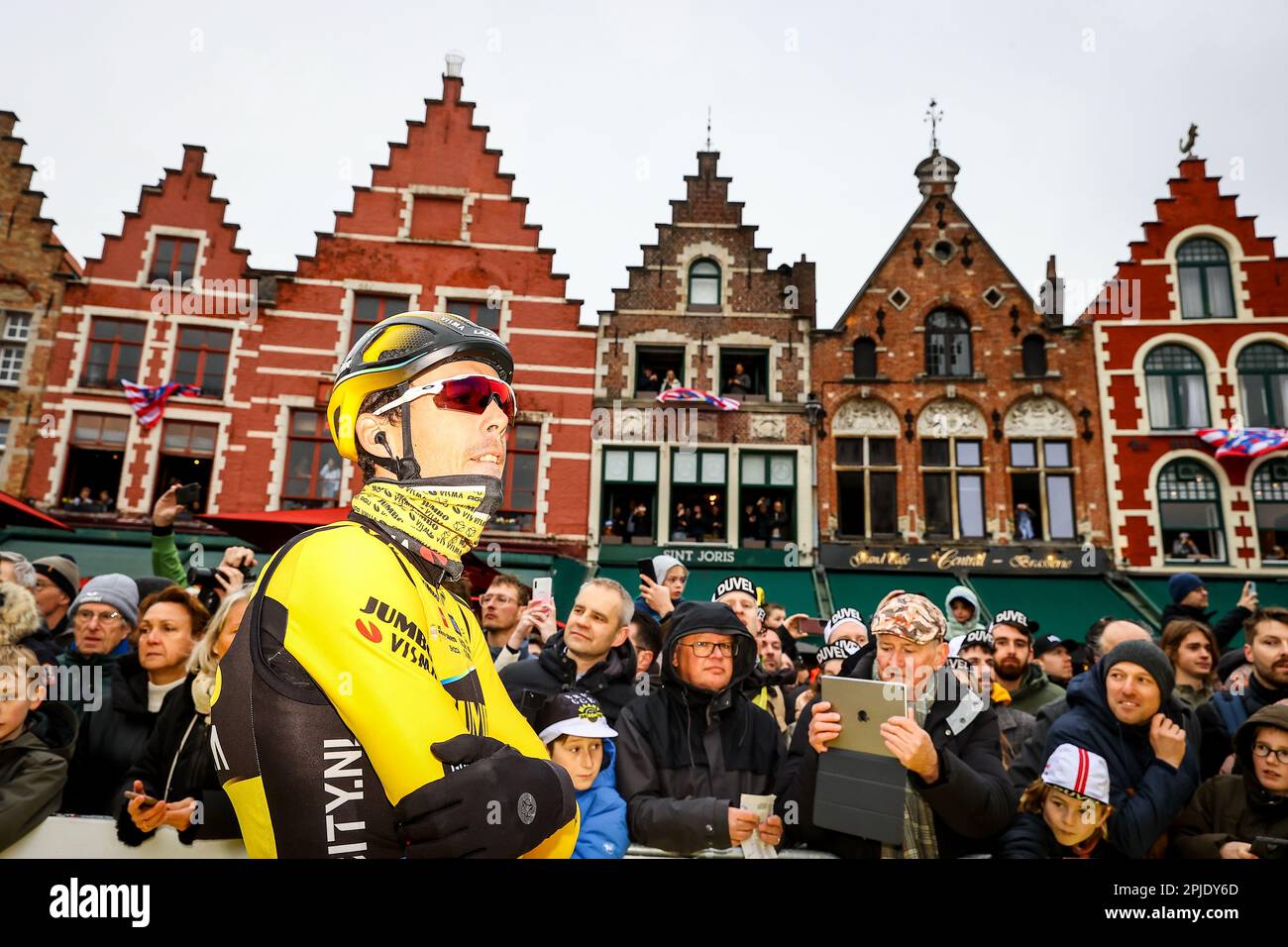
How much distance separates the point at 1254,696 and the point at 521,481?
13.9m

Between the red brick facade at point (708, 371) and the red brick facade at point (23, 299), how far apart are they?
12.0 meters

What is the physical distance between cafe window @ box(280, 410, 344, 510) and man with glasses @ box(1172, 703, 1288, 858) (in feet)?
50.7

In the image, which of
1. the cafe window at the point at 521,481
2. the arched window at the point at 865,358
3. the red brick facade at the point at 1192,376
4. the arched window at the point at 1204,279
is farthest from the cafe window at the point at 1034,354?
the cafe window at the point at 521,481

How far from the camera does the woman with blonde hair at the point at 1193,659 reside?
202 inches

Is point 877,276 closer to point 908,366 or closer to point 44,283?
point 908,366

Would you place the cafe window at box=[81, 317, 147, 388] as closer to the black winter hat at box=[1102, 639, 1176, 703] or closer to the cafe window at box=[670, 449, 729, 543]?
the cafe window at box=[670, 449, 729, 543]

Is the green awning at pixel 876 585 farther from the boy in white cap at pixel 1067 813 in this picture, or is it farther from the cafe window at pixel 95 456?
the cafe window at pixel 95 456

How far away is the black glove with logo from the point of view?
4.67ft

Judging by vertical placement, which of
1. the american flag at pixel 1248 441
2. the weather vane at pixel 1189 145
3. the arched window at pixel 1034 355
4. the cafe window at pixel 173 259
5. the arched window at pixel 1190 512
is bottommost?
the arched window at pixel 1190 512

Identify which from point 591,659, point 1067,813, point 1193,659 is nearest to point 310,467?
point 591,659

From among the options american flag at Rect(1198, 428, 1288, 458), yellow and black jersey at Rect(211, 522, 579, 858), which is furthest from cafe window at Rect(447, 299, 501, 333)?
yellow and black jersey at Rect(211, 522, 579, 858)

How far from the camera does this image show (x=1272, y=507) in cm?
1599

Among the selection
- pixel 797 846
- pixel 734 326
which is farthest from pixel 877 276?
pixel 797 846

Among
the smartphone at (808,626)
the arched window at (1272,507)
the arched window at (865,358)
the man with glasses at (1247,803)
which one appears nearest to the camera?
the man with glasses at (1247,803)
